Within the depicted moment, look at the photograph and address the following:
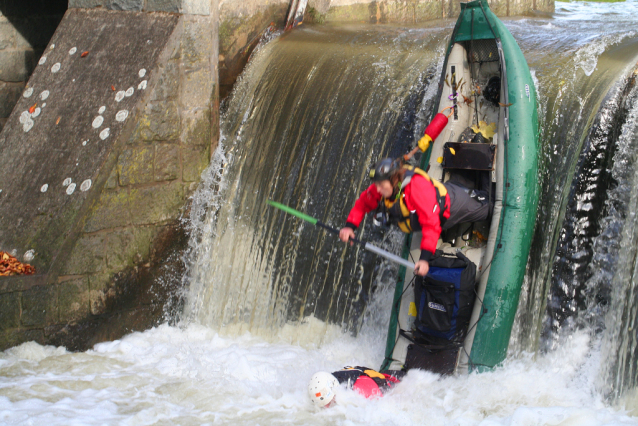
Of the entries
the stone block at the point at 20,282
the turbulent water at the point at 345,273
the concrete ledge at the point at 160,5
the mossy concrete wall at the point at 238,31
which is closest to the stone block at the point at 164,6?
the concrete ledge at the point at 160,5

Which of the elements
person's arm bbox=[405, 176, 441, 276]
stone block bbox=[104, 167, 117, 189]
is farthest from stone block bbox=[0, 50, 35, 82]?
person's arm bbox=[405, 176, 441, 276]

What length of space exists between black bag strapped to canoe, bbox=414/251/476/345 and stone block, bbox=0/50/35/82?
193 inches

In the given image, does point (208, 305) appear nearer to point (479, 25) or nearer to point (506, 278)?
point (506, 278)

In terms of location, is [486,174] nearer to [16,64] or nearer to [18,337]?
[18,337]

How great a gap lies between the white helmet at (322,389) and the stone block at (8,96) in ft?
15.7

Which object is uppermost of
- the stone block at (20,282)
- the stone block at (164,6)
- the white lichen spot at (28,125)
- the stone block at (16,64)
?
the stone block at (164,6)

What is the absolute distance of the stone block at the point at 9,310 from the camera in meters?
4.30

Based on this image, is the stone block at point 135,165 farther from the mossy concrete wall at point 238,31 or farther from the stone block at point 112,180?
the mossy concrete wall at point 238,31

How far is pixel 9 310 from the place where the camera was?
14.2 ft

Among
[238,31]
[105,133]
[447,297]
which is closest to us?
[447,297]

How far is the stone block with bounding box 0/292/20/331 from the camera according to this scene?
4.30 m

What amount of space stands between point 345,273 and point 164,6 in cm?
279

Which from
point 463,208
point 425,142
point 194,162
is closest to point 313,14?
point 194,162

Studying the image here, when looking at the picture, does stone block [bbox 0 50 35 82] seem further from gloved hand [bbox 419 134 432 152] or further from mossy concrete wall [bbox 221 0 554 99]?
gloved hand [bbox 419 134 432 152]
